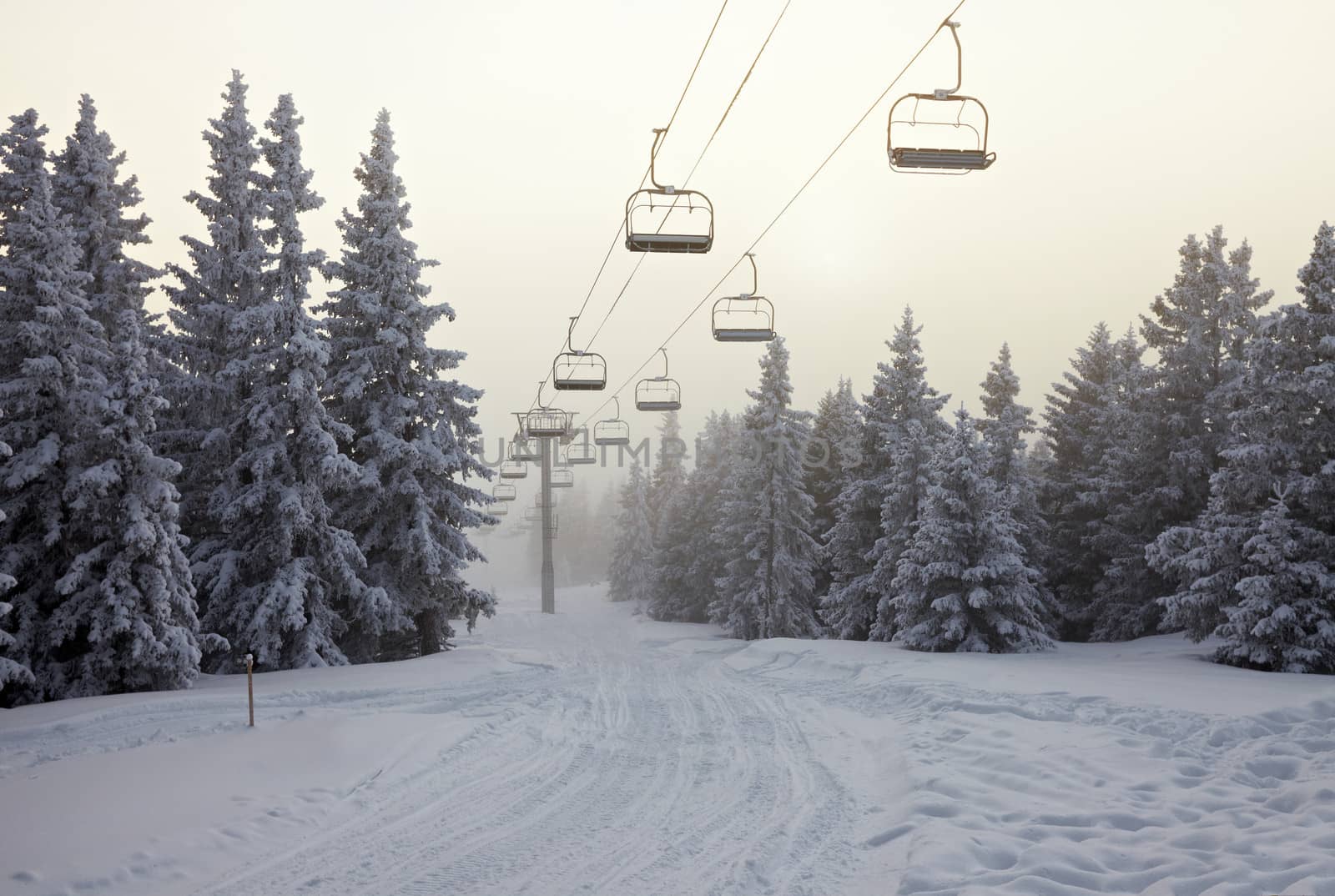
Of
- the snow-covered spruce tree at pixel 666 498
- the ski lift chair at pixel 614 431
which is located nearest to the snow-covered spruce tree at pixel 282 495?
the ski lift chair at pixel 614 431

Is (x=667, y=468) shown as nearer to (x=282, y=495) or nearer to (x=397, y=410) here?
(x=397, y=410)

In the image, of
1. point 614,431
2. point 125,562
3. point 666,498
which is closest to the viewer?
point 125,562

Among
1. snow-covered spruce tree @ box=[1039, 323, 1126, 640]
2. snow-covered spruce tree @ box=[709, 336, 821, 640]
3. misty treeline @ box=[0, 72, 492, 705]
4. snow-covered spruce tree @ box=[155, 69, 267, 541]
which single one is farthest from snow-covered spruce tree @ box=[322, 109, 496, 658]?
snow-covered spruce tree @ box=[1039, 323, 1126, 640]

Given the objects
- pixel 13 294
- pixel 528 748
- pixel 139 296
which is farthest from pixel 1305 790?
pixel 139 296

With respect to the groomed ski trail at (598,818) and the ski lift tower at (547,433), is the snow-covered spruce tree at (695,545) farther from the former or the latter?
the groomed ski trail at (598,818)

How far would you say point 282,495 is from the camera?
21.6m

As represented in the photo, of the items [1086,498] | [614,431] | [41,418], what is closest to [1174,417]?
[1086,498]

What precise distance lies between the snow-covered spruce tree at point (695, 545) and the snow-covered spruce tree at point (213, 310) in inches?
1192

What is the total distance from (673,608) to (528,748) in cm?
4123

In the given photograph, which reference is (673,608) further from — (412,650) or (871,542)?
(412,650)

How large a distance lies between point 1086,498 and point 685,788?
27743 mm

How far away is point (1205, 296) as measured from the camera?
1257 inches

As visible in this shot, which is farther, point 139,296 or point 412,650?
point 412,650

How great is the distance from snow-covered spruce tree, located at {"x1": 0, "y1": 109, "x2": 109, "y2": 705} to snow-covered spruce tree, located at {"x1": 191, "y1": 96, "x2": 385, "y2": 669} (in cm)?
356
